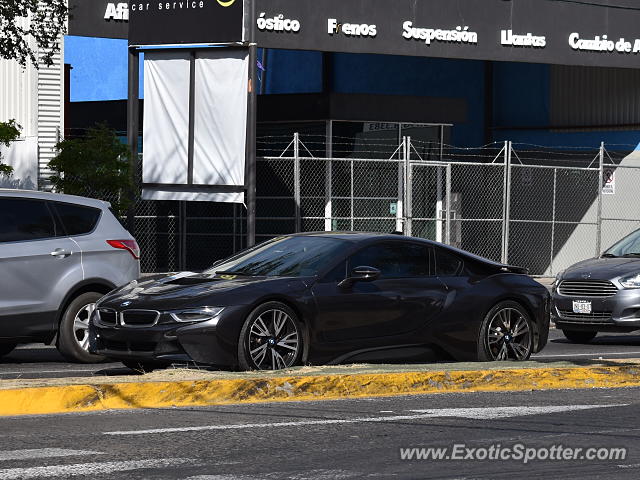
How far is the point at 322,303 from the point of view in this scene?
38.1 feet

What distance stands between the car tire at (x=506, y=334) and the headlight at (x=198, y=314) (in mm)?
2790

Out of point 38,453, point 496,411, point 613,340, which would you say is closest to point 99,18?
point 613,340

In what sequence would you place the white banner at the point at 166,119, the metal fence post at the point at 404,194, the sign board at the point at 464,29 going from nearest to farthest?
the white banner at the point at 166,119
the metal fence post at the point at 404,194
the sign board at the point at 464,29

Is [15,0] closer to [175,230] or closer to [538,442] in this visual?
[175,230]

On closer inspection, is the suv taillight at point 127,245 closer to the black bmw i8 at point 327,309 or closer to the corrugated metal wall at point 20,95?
the black bmw i8 at point 327,309

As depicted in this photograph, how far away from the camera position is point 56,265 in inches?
527

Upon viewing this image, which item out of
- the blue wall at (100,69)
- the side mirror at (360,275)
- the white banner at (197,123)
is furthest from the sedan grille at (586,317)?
the blue wall at (100,69)

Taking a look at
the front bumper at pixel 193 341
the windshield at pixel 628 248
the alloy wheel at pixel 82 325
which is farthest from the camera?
the windshield at pixel 628 248

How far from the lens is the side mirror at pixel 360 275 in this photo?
11.8 metres

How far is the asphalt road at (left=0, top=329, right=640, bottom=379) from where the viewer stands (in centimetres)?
1248

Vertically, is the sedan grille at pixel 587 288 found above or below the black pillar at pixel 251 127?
below

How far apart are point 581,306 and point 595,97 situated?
21.3 metres

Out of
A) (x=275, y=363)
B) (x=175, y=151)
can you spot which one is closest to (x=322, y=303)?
(x=275, y=363)

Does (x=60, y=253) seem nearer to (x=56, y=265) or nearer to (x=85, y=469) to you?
(x=56, y=265)
